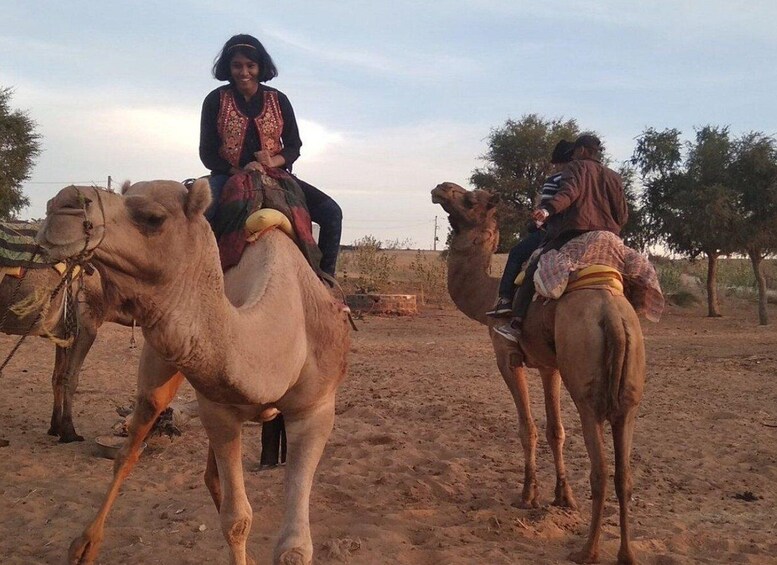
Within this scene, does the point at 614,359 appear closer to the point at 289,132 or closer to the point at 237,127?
the point at 289,132

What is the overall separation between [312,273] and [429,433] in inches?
173

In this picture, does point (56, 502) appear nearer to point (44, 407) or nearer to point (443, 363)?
point (44, 407)

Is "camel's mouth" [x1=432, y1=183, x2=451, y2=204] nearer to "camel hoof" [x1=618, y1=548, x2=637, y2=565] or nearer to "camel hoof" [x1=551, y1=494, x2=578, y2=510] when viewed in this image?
"camel hoof" [x1=551, y1=494, x2=578, y2=510]

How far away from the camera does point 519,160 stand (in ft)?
113

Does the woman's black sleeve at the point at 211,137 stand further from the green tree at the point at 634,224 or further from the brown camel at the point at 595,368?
the green tree at the point at 634,224

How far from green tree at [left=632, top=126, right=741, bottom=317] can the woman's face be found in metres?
22.8

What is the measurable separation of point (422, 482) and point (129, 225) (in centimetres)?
435

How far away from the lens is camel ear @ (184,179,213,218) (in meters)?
2.64

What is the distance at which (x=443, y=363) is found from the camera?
1371cm

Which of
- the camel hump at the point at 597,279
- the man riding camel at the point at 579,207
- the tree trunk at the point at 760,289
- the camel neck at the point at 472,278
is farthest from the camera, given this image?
the tree trunk at the point at 760,289

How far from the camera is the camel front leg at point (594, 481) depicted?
4699mm

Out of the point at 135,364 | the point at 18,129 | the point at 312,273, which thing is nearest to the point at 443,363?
the point at 135,364

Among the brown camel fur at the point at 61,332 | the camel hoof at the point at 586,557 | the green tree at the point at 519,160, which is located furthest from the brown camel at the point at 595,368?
the green tree at the point at 519,160

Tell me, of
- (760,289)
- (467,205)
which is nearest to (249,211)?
(467,205)
